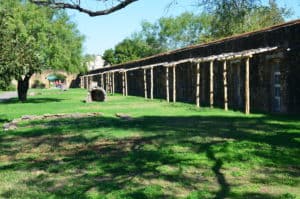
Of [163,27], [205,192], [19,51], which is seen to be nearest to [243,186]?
[205,192]

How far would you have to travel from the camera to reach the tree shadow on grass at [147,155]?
6.47m

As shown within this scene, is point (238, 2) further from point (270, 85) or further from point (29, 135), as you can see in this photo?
point (270, 85)

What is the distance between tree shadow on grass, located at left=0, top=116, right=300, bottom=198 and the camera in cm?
647

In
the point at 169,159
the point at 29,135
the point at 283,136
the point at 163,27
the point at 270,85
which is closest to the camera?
the point at 169,159

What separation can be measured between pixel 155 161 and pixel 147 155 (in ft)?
2.10

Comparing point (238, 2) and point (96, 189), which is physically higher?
point (238, 2)

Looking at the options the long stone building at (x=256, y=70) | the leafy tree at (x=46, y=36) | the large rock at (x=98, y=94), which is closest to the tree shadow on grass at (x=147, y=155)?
the long stone building at (x=256, y=70)

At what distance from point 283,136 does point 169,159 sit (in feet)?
11.6

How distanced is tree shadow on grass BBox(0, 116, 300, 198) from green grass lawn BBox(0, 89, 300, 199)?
13mm

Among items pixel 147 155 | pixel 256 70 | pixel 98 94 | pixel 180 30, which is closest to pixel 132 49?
pixel 180 30

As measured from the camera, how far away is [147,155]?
889 centimetres

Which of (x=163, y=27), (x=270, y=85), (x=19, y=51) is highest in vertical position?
(x=163, y=27)

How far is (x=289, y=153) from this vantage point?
8.70 metres

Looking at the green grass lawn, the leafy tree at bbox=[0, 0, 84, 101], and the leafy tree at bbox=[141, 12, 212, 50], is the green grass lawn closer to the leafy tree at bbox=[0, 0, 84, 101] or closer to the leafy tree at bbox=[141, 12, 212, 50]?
the leafy tree at bbox=[0, 0, 84, 101]
